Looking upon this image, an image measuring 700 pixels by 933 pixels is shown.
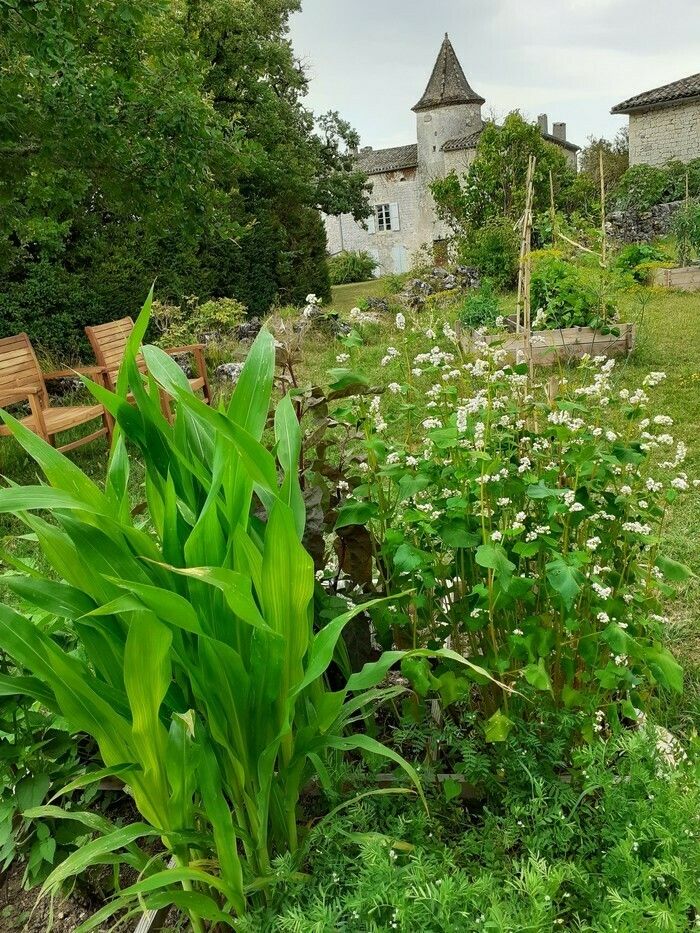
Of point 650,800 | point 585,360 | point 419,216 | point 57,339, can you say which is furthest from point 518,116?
point 419,216

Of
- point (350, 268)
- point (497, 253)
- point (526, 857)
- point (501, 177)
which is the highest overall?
point (501, 177)

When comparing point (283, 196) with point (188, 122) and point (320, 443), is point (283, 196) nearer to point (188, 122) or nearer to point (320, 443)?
point (188, 122)

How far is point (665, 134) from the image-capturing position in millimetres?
19422

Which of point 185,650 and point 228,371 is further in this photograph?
point 228,371

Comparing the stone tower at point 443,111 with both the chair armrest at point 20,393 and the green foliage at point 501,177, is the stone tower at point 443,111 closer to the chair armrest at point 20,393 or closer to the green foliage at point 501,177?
the green foliage at point 501,177

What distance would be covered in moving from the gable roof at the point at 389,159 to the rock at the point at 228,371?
20988mm

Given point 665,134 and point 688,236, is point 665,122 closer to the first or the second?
point 665,134

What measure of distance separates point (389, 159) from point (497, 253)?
1866cm

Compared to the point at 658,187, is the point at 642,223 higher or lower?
lower

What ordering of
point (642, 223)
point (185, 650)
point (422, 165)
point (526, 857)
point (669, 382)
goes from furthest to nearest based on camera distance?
point (422, 165)
point (642, 223)
point (669, 382)
point (526, 857)
point (185, 650)

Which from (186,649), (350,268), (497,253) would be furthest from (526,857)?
(350,268)

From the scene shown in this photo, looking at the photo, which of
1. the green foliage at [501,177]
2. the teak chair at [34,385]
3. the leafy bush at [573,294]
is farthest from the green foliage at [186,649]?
the green foliage at [501,177]

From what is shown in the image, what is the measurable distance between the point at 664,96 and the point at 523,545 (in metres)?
21.5

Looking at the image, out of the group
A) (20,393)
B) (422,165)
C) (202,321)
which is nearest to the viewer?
(20,393)
